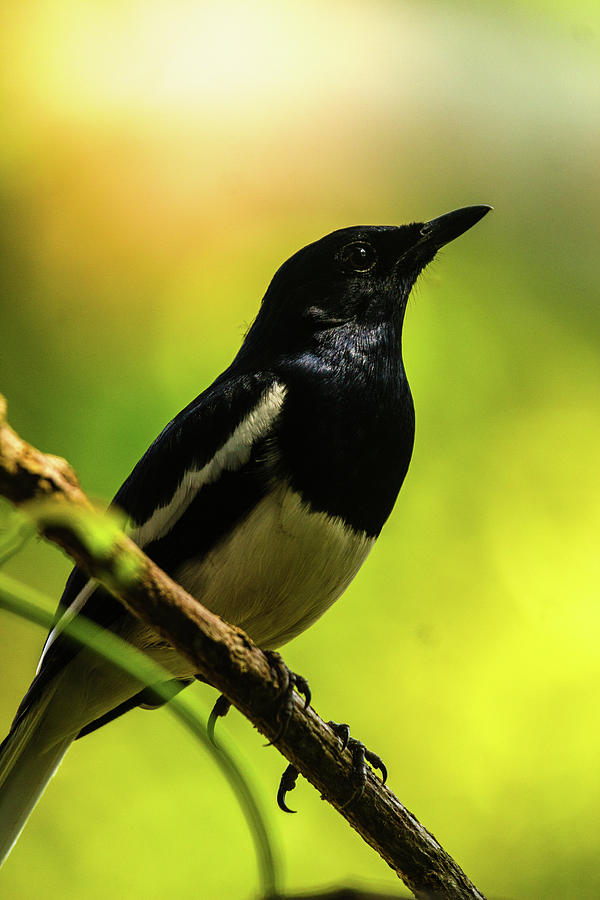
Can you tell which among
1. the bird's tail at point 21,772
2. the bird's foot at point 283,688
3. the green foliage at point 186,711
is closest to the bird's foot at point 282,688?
the bird's foot at point 283,688

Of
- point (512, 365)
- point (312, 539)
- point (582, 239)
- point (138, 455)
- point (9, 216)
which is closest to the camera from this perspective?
point (312, 539)

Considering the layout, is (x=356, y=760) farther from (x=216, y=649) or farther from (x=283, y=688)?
(x=216, y=649)

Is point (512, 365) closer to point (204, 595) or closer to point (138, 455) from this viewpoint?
point (138, 455)

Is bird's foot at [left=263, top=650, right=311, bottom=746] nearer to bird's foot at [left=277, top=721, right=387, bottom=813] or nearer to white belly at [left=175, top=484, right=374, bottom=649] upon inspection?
bird's foot at [left=277, top=721, right=387, bottom=813]

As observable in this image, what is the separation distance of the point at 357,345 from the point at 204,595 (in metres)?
0.40

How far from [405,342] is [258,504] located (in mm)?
743

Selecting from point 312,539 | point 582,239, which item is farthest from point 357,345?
point 582,239

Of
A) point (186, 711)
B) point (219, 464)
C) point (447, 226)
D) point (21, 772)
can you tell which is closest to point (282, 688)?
point (186, 711)

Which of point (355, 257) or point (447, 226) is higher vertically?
point (447, 226)

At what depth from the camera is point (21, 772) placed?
45.8 inches

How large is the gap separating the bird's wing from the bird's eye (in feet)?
0.89

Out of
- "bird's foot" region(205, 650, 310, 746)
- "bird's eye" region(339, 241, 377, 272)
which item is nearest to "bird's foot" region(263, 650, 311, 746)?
"bird's foot" region(205, 650, 310, 746)

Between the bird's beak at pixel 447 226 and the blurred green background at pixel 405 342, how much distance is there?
4.6 inches

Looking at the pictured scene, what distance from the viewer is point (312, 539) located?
1.02 metres
